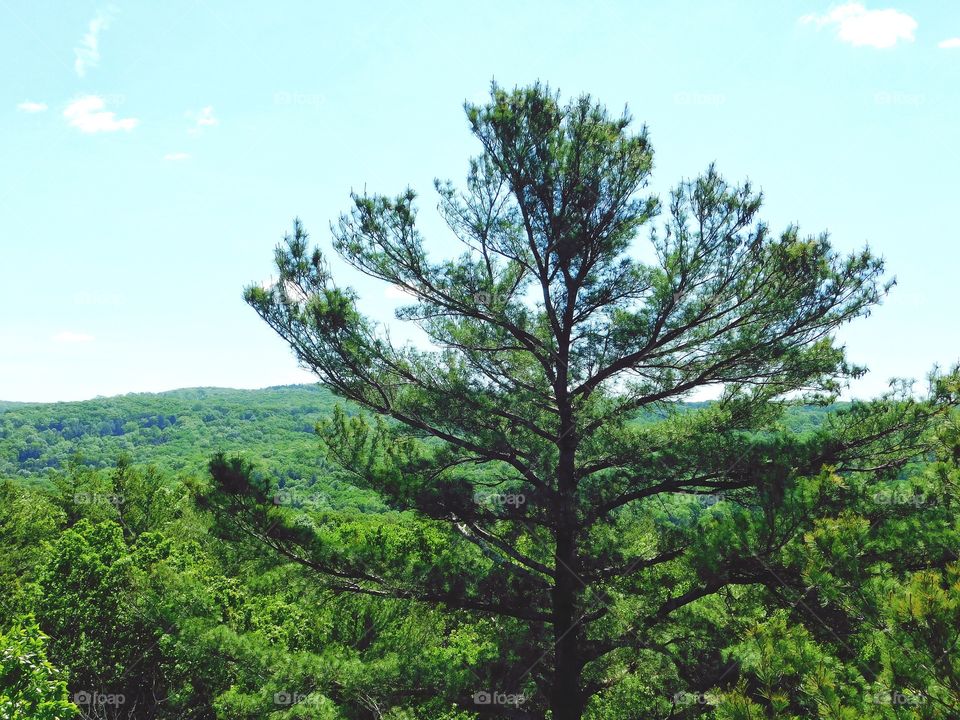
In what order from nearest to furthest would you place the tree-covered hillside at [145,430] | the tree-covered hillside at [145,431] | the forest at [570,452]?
the forest at [570,452] → the tree-covered hillside at [145,431] → the tree-covered hillside at [145,430]

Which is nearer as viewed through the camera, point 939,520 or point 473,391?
point 939,520

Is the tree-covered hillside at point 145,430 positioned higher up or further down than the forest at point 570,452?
further down

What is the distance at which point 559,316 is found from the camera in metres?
8.37

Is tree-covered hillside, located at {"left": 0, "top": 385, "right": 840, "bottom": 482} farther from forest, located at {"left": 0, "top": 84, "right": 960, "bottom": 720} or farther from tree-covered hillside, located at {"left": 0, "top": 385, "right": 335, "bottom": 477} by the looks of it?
forest, located at {"left": 0, "top": 84, "right": 960, "bottom": 720}

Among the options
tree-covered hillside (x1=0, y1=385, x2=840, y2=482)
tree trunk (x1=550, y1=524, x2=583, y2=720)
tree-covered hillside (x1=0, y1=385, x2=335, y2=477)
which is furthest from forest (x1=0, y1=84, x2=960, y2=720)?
tree-covered hillside (x1=0, y1=385, x2=335, y2=477)

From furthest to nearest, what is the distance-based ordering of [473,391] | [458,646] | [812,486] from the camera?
[458,646] → [473,391] → [812,486]

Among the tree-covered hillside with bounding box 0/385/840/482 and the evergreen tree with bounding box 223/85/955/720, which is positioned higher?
the evergreen tree with bounding box 223/85/955/720

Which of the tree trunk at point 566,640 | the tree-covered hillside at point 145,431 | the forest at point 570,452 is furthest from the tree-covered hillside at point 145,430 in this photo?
the tree trunk at point 566,640

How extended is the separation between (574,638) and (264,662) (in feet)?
13.5

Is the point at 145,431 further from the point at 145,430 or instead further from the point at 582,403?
the point at 582,403

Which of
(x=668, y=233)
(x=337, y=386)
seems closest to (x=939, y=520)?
(x=668, y=233)

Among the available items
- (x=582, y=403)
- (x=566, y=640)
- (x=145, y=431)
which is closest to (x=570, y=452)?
(x=582, y=403)

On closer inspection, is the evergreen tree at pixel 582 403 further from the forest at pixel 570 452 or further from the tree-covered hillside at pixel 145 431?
the tree-covered hillside at pixel 145 431

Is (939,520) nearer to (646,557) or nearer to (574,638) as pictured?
(646,557)
